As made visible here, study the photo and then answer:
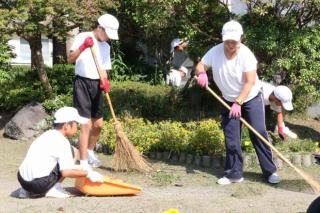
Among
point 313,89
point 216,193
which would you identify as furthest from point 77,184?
point 313,89

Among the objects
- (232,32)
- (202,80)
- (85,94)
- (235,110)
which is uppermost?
(232,32)

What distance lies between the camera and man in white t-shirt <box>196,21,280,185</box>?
6691 mm

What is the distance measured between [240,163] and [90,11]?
4096mm

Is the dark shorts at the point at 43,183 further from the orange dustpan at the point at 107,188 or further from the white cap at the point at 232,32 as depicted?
the white cap at the point at 232,32

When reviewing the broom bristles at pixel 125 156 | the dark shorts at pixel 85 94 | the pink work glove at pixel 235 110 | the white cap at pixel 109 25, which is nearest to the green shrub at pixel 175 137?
the broom bristles at pixel 125 156

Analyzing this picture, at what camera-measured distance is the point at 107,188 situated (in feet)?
20.4

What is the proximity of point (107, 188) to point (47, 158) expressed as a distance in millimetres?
669

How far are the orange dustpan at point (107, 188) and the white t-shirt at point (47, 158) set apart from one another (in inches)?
10.5

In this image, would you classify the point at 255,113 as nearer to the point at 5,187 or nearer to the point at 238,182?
the point at 238,182

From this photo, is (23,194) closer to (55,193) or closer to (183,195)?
(55,193)

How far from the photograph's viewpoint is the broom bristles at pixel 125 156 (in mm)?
7391

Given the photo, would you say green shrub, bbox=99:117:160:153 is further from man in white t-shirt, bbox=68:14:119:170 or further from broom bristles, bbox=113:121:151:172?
man in white t-shirt, bbox=68:14:119:170

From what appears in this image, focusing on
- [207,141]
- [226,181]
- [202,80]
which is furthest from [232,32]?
[207,141]

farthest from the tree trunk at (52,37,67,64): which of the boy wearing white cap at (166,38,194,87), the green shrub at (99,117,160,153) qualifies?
the green shrub at (99,117,160,153)
